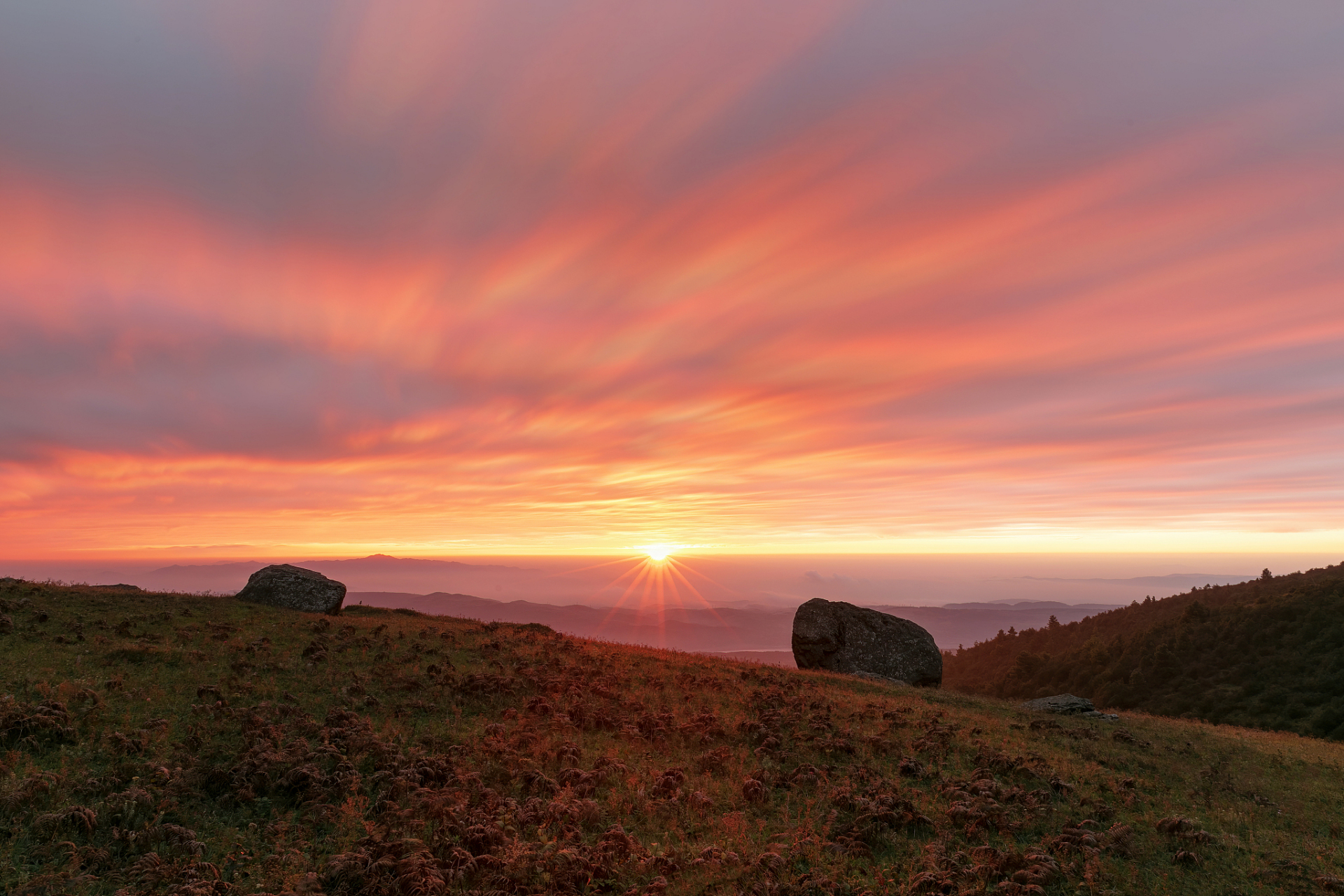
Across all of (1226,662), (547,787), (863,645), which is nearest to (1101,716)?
(863,645)

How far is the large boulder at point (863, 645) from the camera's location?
41.9 metres

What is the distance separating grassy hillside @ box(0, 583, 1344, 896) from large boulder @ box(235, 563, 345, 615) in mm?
9396

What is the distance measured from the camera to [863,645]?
141 ft

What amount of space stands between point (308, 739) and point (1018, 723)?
2612cm

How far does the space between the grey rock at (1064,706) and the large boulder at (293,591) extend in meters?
38.7

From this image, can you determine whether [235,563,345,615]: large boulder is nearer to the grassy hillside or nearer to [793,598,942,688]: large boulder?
the grassy hillside

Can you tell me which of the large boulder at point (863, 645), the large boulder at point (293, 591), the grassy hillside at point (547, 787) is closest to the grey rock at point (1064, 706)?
the large boulder at point (863, 645)

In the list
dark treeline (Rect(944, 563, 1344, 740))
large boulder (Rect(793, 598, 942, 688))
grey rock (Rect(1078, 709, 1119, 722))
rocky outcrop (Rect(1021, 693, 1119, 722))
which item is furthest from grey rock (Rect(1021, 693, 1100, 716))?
dark treeline (Rect(944, 563, 1344, 740))

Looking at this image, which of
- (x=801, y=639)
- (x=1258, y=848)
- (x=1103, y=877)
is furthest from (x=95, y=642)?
(x=801, y=639)

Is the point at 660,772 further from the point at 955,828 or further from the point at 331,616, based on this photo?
the point at 331,616

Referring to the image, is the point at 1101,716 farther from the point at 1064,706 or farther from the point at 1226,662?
the point at 1226,662

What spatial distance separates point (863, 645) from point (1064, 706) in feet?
38.4

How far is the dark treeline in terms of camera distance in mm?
50531

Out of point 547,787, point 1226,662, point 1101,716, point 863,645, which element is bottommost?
point 1226,662
